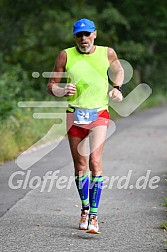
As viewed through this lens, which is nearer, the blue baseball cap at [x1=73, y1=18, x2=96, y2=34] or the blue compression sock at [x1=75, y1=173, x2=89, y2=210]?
the blue baseball cap at [x1=73, y1=18, x2=96, y2=34]

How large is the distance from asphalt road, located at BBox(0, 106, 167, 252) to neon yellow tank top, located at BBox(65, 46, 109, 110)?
1.26 metres

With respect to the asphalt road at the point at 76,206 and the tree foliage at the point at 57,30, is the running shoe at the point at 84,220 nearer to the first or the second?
the asphalt road at the point at 76,206

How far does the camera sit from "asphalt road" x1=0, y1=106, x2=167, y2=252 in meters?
7.09

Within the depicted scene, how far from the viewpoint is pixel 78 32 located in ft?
25.0

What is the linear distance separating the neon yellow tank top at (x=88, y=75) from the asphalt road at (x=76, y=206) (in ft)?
4.13

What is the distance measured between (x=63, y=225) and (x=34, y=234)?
62 centimetres

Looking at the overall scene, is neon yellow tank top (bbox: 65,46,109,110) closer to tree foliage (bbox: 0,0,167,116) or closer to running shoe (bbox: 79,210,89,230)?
running shoe (bbox: 79,210,89,230)

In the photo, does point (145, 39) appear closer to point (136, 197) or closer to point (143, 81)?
point (143, 81)

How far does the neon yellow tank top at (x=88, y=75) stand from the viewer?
7.69 meters

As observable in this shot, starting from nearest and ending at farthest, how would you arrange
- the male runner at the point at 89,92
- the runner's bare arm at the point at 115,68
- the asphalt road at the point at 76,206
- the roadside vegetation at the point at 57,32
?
the asphalt road at the point at 76,206 → the male runner at the point at 89,92 → the runner's bare arm at the point at 115,68 → the roadside vegetation at the point at 57,32

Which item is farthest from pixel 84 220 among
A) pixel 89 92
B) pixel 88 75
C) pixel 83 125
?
pixel 88 75

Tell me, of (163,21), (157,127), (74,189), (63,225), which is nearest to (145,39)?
(163,21)

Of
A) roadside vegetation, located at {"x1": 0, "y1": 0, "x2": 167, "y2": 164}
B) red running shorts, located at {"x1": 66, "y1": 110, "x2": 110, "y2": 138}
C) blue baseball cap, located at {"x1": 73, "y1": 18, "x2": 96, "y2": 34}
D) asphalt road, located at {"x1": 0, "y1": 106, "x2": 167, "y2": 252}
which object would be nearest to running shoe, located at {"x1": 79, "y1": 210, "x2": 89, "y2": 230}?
asphalt road, located at {"x1": 0, "y1": 106, "x2": 167, "y2": 252}

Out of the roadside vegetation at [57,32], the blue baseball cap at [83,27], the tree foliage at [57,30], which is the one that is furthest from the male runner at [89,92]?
the tree foliage at [57,30]
